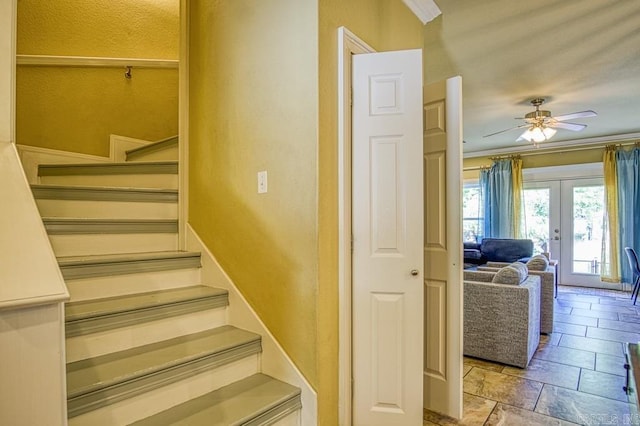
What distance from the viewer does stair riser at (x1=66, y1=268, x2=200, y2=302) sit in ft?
5.57

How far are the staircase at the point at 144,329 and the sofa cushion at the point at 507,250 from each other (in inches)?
212

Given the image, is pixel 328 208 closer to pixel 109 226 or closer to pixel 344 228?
pixel 344 228

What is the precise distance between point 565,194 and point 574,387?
5.14 m

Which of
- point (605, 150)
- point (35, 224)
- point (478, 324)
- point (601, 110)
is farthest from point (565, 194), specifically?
point (35, 224)

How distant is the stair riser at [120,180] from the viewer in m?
2.46

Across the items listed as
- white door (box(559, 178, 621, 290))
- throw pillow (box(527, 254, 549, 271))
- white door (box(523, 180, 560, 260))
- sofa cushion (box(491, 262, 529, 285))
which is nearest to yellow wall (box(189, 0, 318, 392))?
sofa cushion (box(491, 262, 529, 285))

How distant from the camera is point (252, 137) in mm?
1935

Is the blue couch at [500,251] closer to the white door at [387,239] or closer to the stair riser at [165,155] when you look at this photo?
the white door at [387,239]

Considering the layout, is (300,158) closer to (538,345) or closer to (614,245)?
(538,345)

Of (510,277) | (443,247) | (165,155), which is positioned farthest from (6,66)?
(510,277)

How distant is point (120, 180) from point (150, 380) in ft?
5.38

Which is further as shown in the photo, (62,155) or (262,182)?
(62,155)

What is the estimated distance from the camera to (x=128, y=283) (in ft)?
6.08

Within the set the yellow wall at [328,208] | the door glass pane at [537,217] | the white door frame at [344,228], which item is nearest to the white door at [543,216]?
the door glass pane at [537,217]
